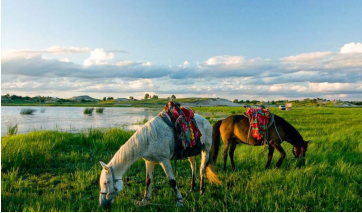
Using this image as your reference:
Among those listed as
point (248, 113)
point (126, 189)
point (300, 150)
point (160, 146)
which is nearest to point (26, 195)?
point (126, 189)

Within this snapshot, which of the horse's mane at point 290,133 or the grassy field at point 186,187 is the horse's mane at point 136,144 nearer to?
the grassy field at point 186,187

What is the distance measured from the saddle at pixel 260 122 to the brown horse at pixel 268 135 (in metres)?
0.13

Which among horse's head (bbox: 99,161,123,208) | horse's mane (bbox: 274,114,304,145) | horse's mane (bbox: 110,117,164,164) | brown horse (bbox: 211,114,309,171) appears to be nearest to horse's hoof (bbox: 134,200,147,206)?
horse's head (bbox: 99,161,123,208)

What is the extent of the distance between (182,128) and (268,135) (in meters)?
3.26

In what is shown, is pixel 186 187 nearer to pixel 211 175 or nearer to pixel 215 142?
pixel 211 175

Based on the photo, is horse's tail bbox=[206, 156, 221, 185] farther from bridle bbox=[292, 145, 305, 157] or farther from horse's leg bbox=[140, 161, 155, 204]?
bridle bbox=[292, 145, 305, 157]

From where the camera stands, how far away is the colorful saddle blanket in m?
6.30

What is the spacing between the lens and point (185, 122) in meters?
4.34

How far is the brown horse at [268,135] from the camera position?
642 centimetres

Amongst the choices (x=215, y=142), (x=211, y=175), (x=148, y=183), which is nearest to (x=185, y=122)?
(x=148, y=183)

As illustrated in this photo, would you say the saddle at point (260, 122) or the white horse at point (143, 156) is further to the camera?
the saddle at point (260, 122)

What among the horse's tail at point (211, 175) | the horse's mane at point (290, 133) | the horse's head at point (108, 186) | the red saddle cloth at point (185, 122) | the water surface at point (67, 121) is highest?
the red saddle cloth at point (185, 122)

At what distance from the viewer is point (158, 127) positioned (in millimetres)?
4074

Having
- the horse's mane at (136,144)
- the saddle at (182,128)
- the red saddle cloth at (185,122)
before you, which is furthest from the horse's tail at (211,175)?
the horse's mane at (136,144)
